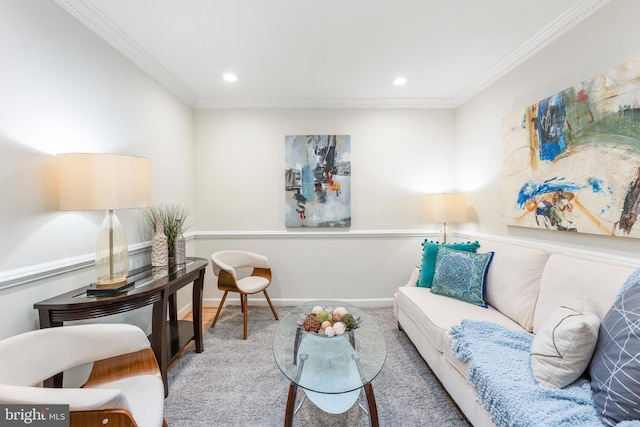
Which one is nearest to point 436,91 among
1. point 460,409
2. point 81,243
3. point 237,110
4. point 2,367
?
point 237,110

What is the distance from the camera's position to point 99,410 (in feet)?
3.12

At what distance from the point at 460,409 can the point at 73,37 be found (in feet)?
10.8

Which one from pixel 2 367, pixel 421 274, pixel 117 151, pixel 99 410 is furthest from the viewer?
pixel 421 274

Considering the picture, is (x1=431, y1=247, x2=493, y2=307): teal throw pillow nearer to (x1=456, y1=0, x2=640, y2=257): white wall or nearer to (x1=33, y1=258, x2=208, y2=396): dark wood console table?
(x1=456, y1=0, x2=640, y2=257): white wall

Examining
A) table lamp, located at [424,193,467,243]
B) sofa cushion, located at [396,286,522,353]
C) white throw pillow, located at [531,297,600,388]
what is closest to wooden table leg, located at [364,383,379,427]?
sofa cushion, located at [396,286,522,353]

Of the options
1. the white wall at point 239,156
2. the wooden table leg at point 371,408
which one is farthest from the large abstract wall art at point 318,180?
the wooden table leg at point 371,408

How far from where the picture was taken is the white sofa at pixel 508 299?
1.53 m

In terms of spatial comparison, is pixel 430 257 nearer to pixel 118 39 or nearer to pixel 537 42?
pixel 537 42

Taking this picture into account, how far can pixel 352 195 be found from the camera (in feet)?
11.4

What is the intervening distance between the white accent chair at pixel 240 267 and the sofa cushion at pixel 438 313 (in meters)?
1.45

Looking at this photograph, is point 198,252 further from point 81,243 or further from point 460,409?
point 460,409

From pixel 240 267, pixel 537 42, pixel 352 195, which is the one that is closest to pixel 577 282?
pixel 537 42

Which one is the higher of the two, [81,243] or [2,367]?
[81,243]

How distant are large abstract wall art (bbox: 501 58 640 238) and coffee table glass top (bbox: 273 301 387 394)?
1529 millimetres
